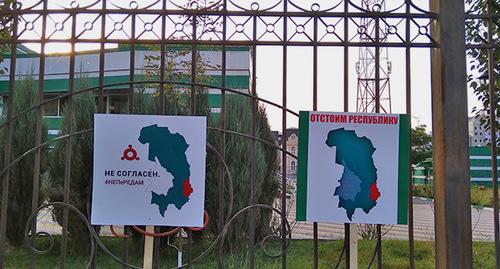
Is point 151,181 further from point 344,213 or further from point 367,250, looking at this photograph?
point 367,250

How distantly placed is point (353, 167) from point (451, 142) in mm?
580

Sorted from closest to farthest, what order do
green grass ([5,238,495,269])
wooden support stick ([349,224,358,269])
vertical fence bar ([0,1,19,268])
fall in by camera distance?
wooden support stick ([349,224,358,269]) → vertical fence bar ([0,1,19,268]) → green grass ([5,238,495,269])

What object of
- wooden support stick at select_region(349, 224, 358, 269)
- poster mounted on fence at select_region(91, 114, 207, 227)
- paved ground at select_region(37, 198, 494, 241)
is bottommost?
paved ground at select_region(37, 198, 494, 241)

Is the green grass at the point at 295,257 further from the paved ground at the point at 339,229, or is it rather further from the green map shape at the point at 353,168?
the green map shape at the point at 353,168

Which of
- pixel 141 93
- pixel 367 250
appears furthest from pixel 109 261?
pixel 367 250

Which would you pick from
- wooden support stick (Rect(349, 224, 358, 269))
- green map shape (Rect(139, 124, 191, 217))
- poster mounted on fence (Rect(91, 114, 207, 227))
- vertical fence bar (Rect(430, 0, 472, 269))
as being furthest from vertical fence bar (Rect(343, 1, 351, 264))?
green map shape (Rect(139, 124, 191, 217))

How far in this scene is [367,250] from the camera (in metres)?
5.85

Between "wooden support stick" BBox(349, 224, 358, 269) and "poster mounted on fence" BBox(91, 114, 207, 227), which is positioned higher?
"poster mounted on fence" BBox(91, 114, 207, 227)

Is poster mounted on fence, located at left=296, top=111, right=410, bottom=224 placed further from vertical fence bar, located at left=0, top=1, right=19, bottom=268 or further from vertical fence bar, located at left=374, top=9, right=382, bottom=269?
vertical fence bar, located at left=0, top=1, right=19, bottom=268

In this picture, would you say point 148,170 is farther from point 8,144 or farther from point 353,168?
point 353,168

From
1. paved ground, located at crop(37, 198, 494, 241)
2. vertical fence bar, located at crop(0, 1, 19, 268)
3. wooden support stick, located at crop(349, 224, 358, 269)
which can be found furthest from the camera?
paved ground, located at crop(37, 198, 494, 241)

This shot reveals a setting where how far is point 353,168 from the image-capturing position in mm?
2713

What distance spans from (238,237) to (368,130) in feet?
11.9

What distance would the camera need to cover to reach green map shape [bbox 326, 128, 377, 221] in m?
2.69
